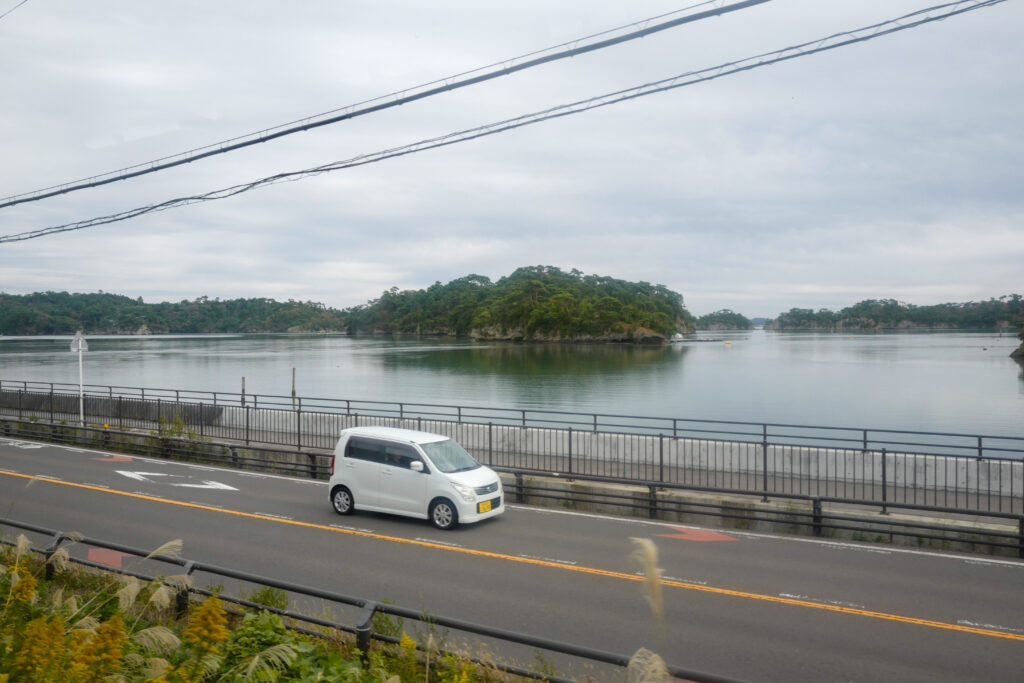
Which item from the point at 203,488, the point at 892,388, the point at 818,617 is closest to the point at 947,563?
the point at 818,617

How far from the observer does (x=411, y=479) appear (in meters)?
14.6

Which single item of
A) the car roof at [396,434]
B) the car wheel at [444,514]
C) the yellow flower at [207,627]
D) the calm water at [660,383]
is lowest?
the calm water at [660,383]

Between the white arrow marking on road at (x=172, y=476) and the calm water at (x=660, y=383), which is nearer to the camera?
the white arrow marking on road at (x=172, y=476)

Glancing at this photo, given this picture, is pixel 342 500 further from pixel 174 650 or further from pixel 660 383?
pixel 660 383

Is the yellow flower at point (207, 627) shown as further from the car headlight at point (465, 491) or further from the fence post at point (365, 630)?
the car headlight at point (465, 491)

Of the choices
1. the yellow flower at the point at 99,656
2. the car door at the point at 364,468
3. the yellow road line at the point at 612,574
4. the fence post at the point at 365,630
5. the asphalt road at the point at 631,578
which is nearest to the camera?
the yellow flower at the point at 99,656

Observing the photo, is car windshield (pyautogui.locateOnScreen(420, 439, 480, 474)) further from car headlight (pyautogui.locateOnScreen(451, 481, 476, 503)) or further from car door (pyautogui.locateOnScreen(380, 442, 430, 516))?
car headlight (pyautogui.locateOnScreen(451, 481, 476, 503))

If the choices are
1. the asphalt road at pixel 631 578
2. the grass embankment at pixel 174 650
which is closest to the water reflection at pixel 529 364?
the asphalt road at pixel 631 578

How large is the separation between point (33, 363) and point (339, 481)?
109 metres

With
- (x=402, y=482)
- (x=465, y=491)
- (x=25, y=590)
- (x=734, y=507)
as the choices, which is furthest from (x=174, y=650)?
(x=734, y=507)

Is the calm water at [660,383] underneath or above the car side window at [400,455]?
underneath

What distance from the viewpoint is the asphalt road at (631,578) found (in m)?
8.27

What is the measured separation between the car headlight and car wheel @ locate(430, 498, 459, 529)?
26 cm

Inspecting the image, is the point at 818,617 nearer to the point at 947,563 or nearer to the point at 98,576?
the point at 947,563
